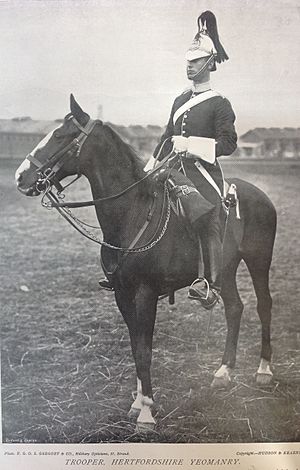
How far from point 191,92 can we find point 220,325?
64 cm

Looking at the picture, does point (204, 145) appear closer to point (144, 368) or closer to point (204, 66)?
point (204, 66)

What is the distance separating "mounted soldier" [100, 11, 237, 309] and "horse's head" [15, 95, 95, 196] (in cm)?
20

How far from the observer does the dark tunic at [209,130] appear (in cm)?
178

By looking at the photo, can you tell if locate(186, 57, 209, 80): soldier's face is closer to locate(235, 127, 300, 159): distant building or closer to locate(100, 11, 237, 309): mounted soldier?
locate(100, 11, 237, 309): mounted soldier

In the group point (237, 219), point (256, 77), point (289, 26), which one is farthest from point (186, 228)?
point (289, 26)

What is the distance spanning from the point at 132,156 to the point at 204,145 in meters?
0.19

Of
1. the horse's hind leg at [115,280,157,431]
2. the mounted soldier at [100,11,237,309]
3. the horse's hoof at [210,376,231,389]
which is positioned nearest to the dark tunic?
the mounted soldier at [100,11,237,309]

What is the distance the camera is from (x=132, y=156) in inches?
69.3

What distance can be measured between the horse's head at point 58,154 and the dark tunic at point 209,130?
219mm

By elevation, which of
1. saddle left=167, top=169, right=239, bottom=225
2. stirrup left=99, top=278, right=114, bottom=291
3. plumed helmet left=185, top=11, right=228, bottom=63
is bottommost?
stirrup left=99, top=278, right=114, bottom=291

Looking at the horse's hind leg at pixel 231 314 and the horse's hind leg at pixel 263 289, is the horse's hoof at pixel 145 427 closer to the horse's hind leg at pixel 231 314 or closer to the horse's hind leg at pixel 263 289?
the horse's hind leg at pixel 231 314

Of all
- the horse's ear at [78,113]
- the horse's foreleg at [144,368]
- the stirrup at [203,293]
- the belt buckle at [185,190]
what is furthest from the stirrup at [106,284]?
the horse's ear at [78,113]

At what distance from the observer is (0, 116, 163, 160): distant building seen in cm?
183

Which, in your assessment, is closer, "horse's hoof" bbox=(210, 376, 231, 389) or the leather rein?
the leather rein
